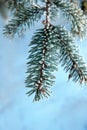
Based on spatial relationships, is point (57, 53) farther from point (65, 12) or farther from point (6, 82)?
point (6, 82)

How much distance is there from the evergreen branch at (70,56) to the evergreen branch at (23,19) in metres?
0.04

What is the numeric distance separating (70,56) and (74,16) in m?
0.05

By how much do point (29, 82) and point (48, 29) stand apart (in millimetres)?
73

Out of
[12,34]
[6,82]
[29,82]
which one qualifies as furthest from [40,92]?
[6,82]

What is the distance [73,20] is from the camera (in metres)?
0.37

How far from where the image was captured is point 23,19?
0.39 metres

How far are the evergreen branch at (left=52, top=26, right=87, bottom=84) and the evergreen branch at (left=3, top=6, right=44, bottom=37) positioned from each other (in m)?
0.04

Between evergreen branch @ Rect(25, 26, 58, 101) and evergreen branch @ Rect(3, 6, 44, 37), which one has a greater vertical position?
evergreen branch @ Rect(3, 6, 44, 37)

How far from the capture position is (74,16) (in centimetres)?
37

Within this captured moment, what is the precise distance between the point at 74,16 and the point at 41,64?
0.08m

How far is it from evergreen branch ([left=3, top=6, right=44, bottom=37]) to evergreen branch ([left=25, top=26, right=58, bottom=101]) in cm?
3

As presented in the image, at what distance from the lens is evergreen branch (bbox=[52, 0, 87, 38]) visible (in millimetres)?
369

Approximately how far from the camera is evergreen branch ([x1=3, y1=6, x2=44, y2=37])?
0.38 metres

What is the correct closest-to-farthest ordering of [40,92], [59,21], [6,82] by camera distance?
[40,92] < [59,21] < [6,82]
